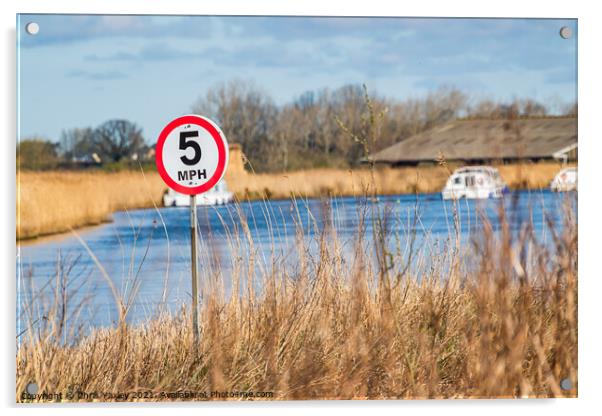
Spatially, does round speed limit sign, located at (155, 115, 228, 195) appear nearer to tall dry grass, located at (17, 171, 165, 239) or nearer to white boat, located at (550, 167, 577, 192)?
tall dry grass, located at (17, 171, 165, 239)

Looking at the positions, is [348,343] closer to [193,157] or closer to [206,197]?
[206,197]

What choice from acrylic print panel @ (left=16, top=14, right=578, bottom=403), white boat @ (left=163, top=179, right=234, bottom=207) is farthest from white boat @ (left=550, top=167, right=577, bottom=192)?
white boat @ (left=163, top=179, right=234, bottom=207)

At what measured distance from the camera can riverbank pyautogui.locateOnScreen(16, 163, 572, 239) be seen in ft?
18.2

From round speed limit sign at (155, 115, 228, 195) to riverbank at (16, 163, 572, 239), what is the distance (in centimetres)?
21

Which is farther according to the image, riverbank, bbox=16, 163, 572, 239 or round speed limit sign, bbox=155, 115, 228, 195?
riverbank, bbox=16, 163, 572, 239

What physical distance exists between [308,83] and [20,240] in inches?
66.1

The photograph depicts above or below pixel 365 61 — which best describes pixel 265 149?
below

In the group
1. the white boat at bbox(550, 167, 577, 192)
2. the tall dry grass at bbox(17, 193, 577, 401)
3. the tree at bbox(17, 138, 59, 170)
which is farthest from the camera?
the white boat at bbox(550, 167, 577, 192)

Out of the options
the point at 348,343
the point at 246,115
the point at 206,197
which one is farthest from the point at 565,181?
the point at 206,197

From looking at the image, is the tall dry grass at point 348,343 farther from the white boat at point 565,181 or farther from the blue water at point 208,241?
the white boat at point 565,181

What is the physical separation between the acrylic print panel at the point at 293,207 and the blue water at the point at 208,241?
1cm

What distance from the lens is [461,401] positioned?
17.7 ft

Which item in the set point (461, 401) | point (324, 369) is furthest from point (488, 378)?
point (324, 369)

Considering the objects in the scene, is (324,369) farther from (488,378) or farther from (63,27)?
(63,27)
